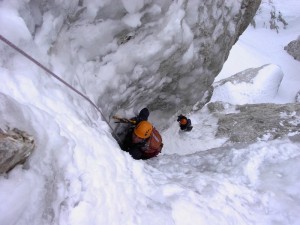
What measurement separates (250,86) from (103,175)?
12208 mm

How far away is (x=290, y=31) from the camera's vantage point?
2044cm

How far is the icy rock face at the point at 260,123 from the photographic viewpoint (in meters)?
7.54

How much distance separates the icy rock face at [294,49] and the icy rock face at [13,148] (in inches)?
700

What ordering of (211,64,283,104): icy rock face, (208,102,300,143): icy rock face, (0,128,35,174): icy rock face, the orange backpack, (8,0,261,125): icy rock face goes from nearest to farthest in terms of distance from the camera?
(0,128,35,174): icy rock face
(8,0,261,125): icy rock face
the orange backpack
(208,102,300,143): icy rock face
(211,64,283,104): icy rock face

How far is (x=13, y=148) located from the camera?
Result: 1767 mm

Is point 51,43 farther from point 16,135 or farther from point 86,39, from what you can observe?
point 16,135

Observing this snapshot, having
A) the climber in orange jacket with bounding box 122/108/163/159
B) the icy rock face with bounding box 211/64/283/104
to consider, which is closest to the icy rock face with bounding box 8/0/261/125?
the climber in orange jacket with bounding box 122/108/163/159

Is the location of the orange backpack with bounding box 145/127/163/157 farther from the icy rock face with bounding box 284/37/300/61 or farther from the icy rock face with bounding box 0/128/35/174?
the icy rock face with bounding box 284/37/300/61

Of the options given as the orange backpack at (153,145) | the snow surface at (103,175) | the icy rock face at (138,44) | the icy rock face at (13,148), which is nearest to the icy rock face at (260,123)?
the icy rock face at (138,44)

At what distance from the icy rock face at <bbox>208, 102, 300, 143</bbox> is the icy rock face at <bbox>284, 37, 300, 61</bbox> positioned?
9.99m

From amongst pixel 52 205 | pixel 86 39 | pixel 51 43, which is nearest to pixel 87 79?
pixel 86 39

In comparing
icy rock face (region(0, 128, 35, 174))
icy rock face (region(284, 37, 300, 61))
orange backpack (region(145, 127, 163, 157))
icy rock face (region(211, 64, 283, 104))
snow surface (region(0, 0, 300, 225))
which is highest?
icy rock face (region(0, 128, 35, 174))

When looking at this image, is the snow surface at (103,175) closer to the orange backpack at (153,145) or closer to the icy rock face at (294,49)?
the orange backpack at (153,145)

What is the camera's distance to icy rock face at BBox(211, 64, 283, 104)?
516 inches
